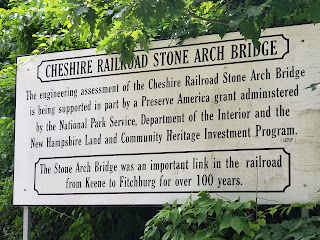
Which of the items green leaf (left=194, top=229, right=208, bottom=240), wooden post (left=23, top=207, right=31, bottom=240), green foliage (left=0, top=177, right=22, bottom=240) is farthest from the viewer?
green foliage (left=0, top=177, right=22, bottom=240)

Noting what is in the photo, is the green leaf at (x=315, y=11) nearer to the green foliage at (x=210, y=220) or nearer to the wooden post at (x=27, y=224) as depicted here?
the green foliage at (x=210, y=220)

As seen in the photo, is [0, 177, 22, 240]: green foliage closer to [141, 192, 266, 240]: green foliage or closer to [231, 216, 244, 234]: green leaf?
[141, 192, 266, 240]: green foliage

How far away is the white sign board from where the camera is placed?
450 centimetres

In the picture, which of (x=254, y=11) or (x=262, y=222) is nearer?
(x=254, y=11)

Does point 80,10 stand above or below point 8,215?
above

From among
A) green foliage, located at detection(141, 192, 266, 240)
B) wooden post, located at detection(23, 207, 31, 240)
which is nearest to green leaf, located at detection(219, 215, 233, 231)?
green foliage, located at detection(141, 192, 266, 240)

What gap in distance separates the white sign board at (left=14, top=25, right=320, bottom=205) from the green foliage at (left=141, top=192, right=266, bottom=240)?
0.59ft

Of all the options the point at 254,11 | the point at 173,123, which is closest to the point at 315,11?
the point at 254,11

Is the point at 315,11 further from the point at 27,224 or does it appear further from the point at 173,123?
the point at 27,224

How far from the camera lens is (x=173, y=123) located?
16.0ft

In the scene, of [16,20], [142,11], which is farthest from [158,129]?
[16,20]

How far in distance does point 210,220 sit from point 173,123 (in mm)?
798

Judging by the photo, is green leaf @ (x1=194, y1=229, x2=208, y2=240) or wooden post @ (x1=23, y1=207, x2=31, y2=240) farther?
wooden post @ (x1=23, y1=207, x2=31, y2=240)

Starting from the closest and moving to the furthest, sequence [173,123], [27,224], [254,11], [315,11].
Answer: [315,11]
[254,11]
[173,123]
[27,224]
